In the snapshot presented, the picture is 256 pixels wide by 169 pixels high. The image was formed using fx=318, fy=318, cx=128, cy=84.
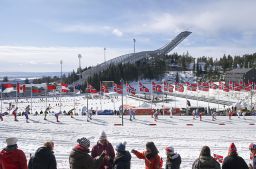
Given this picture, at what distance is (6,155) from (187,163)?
9249 mm

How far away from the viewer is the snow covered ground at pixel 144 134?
17.0 m

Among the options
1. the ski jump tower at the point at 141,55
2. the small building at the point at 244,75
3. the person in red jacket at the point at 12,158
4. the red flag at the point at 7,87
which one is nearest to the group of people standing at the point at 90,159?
the person in red jacket at the point at 12,158

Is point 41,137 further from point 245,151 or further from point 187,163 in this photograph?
point 245,151

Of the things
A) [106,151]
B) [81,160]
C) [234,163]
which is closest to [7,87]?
[106,151]

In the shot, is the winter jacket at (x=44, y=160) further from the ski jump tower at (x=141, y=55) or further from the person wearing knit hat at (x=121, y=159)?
the ski jump tower at (x=141, y=55)

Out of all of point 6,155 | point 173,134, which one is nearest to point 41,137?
point 173,134

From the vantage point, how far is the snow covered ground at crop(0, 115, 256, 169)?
1703 cm

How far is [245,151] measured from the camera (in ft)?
54.6

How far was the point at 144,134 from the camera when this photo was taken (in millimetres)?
23156

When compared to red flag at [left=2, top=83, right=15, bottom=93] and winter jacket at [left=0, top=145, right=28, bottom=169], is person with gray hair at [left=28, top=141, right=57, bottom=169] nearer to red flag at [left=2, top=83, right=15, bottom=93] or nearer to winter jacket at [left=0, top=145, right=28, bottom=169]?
winter jacket at [left=0, top=145, right=28, bottom=169]

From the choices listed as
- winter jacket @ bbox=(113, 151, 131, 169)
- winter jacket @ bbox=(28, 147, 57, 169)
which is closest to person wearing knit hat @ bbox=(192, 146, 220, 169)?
winter jacket @ bbox=(113, 151, 131, 169)

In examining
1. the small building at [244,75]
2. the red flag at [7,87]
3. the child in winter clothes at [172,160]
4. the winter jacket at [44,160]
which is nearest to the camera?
the winter jacket at [44,160]

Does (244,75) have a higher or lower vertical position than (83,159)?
higher

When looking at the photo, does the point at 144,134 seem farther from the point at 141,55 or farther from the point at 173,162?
the point at 141,55
